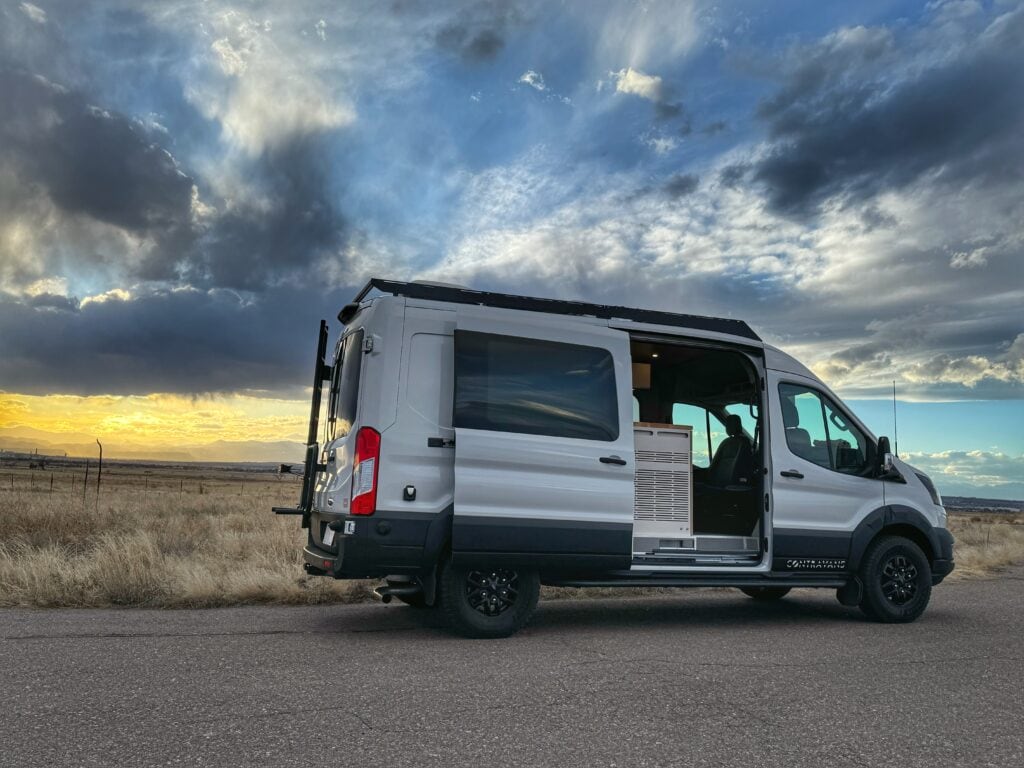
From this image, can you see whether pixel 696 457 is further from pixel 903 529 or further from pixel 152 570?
pixel 152 570

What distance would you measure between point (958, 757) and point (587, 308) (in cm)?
445

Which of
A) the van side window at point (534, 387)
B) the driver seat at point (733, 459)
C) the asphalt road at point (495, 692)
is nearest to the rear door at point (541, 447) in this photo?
the van side window at point (534, 387)

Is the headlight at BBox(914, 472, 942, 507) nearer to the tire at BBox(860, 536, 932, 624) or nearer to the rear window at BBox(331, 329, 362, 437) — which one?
the tire at BBox(860, 536, 932, 624)

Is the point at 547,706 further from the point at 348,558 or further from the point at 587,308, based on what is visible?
the point at 587,308

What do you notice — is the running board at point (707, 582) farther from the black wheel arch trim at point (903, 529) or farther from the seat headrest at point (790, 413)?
the seat headrest at point (790, 413)

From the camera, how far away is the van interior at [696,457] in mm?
7898

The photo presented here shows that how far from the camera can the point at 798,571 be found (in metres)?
7.67

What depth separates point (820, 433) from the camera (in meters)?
8.09

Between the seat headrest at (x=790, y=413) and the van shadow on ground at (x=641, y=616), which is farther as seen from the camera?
the seat headrest at (x=790, y=413)

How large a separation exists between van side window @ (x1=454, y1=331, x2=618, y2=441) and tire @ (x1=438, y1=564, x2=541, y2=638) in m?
1.19

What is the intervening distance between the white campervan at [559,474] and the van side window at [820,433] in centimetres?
2

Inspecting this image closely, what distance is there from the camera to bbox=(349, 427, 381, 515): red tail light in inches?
241

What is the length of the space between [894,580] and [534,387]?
13.9ft

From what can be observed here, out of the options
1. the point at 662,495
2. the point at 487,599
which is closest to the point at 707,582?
the point at 662,495
